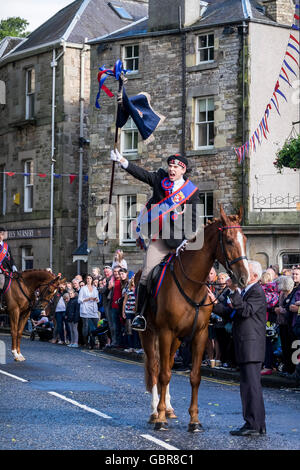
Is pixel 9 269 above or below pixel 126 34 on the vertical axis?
below

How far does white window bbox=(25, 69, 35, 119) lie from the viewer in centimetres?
3984

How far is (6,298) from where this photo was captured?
1859cm

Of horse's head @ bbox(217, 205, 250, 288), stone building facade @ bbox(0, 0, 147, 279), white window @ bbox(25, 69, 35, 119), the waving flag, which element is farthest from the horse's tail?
white window @ bbox(25, 69, 35, 119)

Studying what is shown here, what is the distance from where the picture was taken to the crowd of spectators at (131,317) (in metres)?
15.4

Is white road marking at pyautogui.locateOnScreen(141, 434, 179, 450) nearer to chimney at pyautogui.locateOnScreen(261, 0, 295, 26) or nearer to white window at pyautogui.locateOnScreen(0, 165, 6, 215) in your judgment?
chimney at pyautogui.locateOnScreen(261, 0, 295, 26)

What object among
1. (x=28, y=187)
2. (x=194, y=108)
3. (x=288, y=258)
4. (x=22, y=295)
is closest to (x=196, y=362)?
(x=22, y=295)

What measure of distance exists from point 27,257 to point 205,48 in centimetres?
1363

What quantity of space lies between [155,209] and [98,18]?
3123 cm

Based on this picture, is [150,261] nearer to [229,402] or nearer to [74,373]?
[229,402]

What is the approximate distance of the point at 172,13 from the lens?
108 ft

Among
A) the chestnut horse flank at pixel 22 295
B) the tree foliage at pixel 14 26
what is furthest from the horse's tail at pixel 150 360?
the tree foliage at pixel 14 26

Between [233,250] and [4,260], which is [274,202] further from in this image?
[233,250]

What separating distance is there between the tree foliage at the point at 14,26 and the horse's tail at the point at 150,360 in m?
39.9
